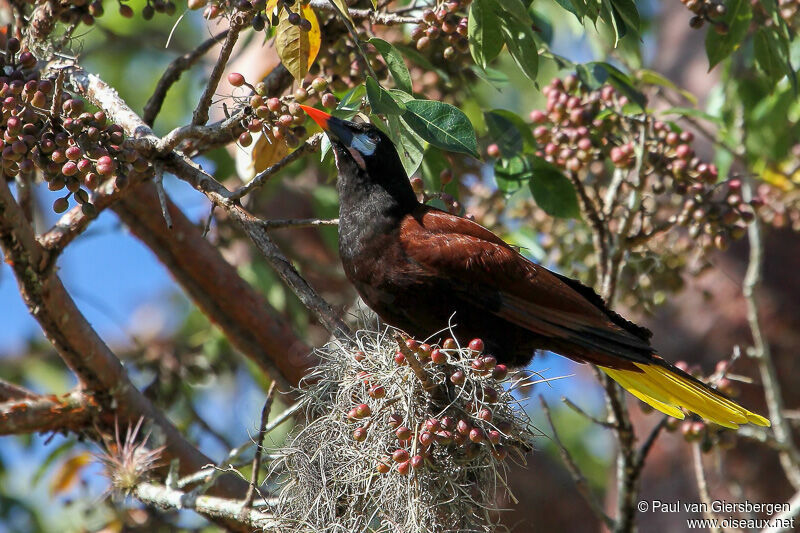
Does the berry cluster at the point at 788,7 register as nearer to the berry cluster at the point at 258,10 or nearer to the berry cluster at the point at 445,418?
the berry cluster at the point at 445,418

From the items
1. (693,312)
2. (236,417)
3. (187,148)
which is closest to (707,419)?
(187,148)

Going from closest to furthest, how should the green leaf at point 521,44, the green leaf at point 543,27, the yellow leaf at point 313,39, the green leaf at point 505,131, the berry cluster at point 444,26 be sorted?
the yellow leaf at point 313,39 < the green leaf at point 521,44 < the berry cluster at point 444,26 < the green leaf at point 505,131 < the green leaf at point 543,27

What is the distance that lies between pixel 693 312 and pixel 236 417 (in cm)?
254

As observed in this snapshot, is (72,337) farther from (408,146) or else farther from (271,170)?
(408,146)

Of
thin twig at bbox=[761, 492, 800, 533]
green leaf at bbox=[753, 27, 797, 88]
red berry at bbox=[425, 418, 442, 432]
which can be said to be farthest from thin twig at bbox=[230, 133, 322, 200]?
thin twig at bbox=[761, 492, 800, 533]

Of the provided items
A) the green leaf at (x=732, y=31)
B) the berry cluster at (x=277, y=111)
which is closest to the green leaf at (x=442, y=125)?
the berry cluster at (x=277, y=111)

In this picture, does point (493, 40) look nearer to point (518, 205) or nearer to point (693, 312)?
point (518, 205)

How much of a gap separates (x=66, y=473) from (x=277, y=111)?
217cm

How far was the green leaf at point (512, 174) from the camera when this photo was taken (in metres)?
2.71

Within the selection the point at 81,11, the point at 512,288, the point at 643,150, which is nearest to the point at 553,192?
the point at 643,150

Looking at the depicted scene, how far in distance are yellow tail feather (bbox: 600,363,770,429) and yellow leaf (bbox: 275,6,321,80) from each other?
1.33 meters

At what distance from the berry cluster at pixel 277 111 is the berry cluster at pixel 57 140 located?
0.90 feet

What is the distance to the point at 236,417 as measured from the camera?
470 centimetres

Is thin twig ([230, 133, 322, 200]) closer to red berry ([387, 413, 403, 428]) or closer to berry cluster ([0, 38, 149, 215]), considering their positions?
berry cluster ([0, 38, 149, 215])
